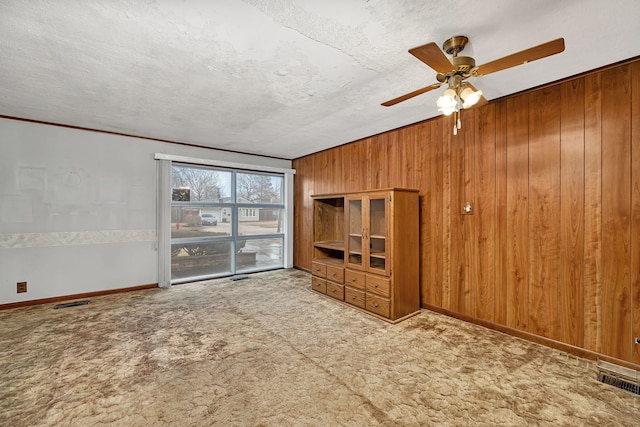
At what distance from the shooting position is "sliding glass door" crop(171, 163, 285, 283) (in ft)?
16.1

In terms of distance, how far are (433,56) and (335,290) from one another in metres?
3.20

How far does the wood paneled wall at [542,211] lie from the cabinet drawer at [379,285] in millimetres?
715

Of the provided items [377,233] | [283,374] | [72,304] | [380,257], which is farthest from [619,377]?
[72,304]

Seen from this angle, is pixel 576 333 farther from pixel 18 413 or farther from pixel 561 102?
pixel 18 413

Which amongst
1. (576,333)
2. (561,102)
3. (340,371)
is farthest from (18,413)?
(561,102)

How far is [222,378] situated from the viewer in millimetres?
2121

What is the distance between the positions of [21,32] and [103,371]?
101 inches

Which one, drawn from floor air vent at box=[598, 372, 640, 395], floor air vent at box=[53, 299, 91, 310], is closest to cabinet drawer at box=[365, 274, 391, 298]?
floor air vent at box=[598, 372, 640, 395]

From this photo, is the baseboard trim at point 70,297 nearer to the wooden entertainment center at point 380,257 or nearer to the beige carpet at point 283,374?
the beige carpet at point 283,374

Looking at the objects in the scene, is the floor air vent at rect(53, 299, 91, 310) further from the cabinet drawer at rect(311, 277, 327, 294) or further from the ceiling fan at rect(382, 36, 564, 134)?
the ceiling fan at rect(382, 36, 564, 134)

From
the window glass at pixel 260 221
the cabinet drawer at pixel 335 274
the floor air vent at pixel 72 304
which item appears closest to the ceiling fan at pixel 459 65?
the cabinet drawer at pixel 335 274

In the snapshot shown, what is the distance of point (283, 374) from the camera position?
2168 millimetres

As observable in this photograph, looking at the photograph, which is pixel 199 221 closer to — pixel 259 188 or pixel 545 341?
pixel 259 188

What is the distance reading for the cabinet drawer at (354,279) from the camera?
3.60m
